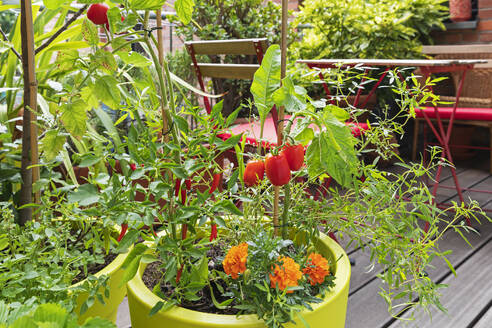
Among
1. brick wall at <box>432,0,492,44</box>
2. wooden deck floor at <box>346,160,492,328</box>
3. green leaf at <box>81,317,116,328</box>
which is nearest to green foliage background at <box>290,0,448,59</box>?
brick wall at <box>432,0,492,44</box>

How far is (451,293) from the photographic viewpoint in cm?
157

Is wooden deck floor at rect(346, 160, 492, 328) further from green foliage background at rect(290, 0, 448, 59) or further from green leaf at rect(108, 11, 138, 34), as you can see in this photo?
green foliage background at rect(290, 0, 448, 59)

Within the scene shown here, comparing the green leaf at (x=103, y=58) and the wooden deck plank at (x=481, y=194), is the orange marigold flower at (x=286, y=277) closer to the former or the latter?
the green leaf at (x=103, y=58)

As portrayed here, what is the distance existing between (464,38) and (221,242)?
11.4ft

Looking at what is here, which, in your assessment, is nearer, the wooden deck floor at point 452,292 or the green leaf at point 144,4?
the green leaf at point 144,4

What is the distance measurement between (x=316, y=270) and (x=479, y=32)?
354cm

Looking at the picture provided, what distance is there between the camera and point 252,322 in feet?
2.30

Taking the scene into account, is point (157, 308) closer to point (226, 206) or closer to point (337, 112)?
point (226, 206)

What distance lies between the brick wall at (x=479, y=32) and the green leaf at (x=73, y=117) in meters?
3.68

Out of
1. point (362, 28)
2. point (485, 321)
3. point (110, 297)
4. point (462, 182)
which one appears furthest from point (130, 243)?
point (362, 28)

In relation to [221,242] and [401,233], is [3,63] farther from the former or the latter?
[401,233]

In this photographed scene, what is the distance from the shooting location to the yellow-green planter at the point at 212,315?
70 cm

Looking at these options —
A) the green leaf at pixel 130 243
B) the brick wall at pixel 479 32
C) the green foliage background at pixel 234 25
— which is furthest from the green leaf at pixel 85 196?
the brick wall at pixel 479 32

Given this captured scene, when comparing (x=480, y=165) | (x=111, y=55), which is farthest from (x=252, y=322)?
(x=480, y=165)
